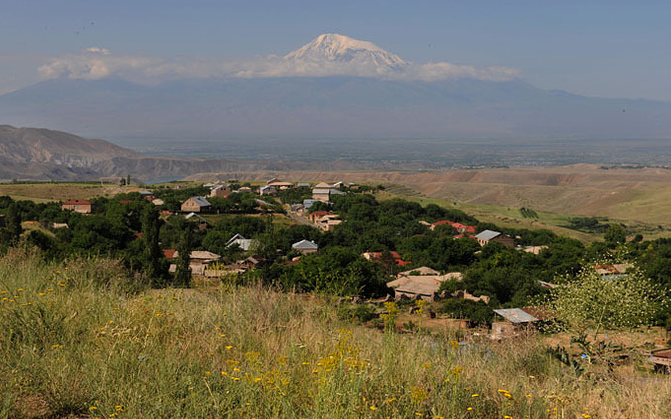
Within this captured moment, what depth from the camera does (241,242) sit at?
40531 millimetres

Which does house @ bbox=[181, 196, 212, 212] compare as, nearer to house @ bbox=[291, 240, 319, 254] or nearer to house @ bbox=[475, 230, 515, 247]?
→ house @ bbox=[291, 240, 319, 254]

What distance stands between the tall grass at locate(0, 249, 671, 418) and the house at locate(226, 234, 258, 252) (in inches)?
1318

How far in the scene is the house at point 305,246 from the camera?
1537 inches

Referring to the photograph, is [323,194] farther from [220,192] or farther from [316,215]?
[220,192]

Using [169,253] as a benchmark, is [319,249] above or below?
below

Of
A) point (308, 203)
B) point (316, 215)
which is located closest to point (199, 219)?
point (316, 215)

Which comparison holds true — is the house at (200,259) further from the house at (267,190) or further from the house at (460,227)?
the house at (267,190)

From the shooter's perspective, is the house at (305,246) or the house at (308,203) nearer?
the house at (305,246)

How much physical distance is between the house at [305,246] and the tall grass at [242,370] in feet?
109

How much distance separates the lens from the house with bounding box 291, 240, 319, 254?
128 ft

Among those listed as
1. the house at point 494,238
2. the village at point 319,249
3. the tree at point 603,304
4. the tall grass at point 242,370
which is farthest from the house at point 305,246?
the tall grass at point 242,370

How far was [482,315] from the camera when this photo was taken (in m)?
20.0

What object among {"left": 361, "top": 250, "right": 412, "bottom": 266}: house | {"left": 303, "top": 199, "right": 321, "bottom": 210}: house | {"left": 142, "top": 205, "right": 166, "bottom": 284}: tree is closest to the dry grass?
{"left": 303, "top": 199, "right": 321, "bottom": 210}: house

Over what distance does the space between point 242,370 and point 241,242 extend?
36953mm
